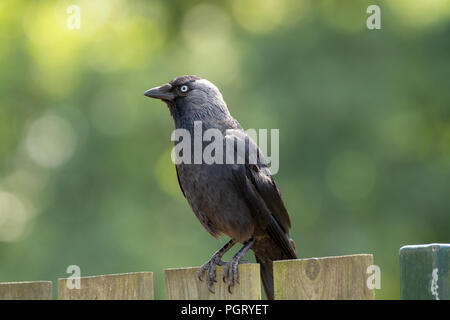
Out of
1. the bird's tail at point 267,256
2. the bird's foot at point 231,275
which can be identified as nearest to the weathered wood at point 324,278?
the bird's foot at point 231,275

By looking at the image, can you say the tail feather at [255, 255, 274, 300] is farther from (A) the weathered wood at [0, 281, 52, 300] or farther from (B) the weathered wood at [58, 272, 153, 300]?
(A) the weathered wood at [0, 281, 52, 300]

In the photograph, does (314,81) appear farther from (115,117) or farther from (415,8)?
(115,117)

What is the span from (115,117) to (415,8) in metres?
3.85

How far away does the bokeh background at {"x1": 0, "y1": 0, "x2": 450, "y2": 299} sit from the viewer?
8.24 metres

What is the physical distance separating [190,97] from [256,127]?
2.85 metres

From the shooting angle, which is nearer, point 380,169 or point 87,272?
point 87,272

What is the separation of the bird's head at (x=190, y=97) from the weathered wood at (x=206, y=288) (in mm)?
1965

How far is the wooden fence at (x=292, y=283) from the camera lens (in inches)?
100

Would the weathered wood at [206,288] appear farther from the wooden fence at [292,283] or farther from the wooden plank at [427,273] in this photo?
the wooden plank at [427,273]

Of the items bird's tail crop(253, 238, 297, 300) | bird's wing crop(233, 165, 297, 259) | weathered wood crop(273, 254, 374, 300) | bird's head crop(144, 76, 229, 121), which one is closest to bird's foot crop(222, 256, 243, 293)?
weathered wood crop(273, 254, 374, 300)

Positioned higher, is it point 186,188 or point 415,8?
point 415,8

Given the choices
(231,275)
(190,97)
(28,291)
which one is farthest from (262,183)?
(28,291)

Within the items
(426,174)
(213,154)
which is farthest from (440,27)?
(213,154)

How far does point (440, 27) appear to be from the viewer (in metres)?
8.45
